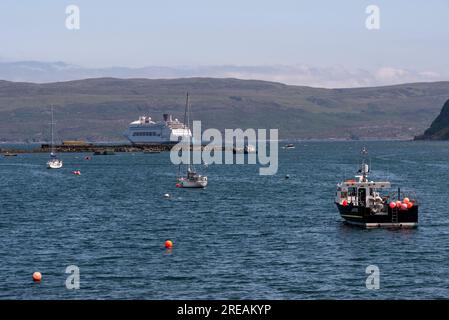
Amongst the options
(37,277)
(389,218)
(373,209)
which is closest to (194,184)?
(373,209)

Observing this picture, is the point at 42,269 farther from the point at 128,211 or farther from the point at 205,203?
the point at 205,203

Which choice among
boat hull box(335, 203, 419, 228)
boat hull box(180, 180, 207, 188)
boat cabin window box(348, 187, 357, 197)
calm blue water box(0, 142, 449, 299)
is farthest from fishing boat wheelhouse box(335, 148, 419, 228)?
boat hull box(180, 180, 207, 188)

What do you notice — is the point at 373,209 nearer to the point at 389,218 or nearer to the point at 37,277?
the point at 389,218

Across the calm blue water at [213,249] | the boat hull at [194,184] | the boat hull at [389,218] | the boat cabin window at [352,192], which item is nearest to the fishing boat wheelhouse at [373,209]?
the boat hull at [389,218]

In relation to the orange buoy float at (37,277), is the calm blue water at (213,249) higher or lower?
lower

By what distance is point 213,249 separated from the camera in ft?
198

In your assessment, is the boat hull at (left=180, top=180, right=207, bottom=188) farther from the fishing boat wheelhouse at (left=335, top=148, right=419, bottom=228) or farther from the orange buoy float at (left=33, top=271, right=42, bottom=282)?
the orange buoy float at (left=33, top=271, right=42, bottom=282)

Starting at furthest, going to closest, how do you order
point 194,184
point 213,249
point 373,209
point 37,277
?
point 194,184
point 373,209
point 213,249
point 37,277

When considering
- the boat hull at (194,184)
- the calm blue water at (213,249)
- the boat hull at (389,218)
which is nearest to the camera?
the calm blue water at (213,249)

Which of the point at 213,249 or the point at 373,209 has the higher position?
the point at 373,209

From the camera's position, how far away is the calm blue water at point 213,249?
4550 cm

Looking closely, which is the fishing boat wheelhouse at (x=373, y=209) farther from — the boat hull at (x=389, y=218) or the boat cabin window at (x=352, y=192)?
the boat cabin window at (x=352, y=192)

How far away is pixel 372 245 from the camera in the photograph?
6194 cm
